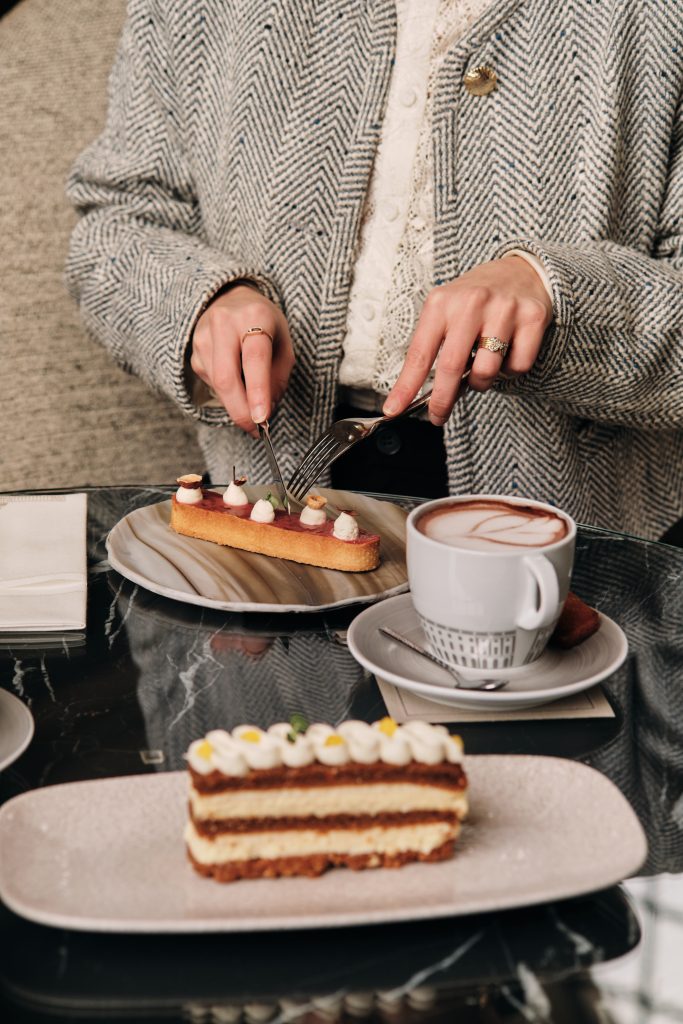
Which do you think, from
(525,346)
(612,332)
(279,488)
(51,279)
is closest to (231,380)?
(279,488)

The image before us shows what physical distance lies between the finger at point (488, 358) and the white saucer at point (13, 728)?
1.89 ft

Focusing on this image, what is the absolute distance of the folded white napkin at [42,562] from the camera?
37.7 inches

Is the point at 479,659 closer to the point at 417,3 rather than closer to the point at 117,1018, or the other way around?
the point at 117,1018

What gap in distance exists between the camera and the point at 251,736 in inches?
25.5

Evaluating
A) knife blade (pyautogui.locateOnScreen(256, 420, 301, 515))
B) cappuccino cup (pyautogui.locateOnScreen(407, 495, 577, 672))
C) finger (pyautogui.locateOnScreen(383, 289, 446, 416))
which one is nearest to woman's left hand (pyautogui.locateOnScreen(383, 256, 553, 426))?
finger (pyautogui.locateOnScreen(383, 289, 446, 416))

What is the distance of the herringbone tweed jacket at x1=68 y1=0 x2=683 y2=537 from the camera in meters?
1.34

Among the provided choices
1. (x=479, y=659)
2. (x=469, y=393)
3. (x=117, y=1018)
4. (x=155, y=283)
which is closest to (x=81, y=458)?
(x=155, y=283)

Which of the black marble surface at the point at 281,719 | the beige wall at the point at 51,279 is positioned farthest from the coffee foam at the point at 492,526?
the beige wall at the point at 51,279

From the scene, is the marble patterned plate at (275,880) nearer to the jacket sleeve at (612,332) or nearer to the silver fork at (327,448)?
the silver fork at (327,448)

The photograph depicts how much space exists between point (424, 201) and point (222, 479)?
569 millimetres

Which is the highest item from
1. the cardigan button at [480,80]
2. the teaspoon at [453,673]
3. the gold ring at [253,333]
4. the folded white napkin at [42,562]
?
the cardigan button at [480,80]

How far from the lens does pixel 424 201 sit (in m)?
1.46

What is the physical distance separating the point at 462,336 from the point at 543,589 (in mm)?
391

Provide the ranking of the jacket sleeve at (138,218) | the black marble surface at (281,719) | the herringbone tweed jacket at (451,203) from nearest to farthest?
1. the black marble surface at (281,719)
2. the herringbone tweed jacket at (451,203)
3. the jacket sleeve at (138,218)
